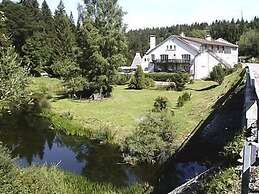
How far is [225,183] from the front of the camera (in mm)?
11914

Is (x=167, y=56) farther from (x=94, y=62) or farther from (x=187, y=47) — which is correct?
(x=94, y=62)

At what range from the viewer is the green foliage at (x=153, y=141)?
24.2 metres

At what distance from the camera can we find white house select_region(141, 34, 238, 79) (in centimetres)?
6688

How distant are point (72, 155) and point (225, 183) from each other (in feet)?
59.5

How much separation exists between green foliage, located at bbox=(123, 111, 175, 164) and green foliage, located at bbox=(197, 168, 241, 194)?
11224 mm

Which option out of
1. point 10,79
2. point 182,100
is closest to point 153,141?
point 10,79

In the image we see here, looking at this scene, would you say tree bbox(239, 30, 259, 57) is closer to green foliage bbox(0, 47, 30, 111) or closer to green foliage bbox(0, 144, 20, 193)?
green foliage bbox(0, 47, 30, 111)

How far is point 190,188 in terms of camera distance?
15.2m

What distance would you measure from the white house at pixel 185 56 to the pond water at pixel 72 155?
36.7 meters

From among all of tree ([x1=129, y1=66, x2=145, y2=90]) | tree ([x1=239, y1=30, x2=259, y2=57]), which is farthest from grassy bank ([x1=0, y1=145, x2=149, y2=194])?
tree ([x1=239, y1=30, x2=259, y2=57])

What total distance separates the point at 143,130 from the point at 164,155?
191 cm

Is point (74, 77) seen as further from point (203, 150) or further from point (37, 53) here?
point (203, 150)

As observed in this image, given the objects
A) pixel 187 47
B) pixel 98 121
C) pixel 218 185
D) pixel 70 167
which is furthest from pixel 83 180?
pixel 187 47

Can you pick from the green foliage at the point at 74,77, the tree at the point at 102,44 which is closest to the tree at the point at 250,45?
the tree at the point at 102,44
